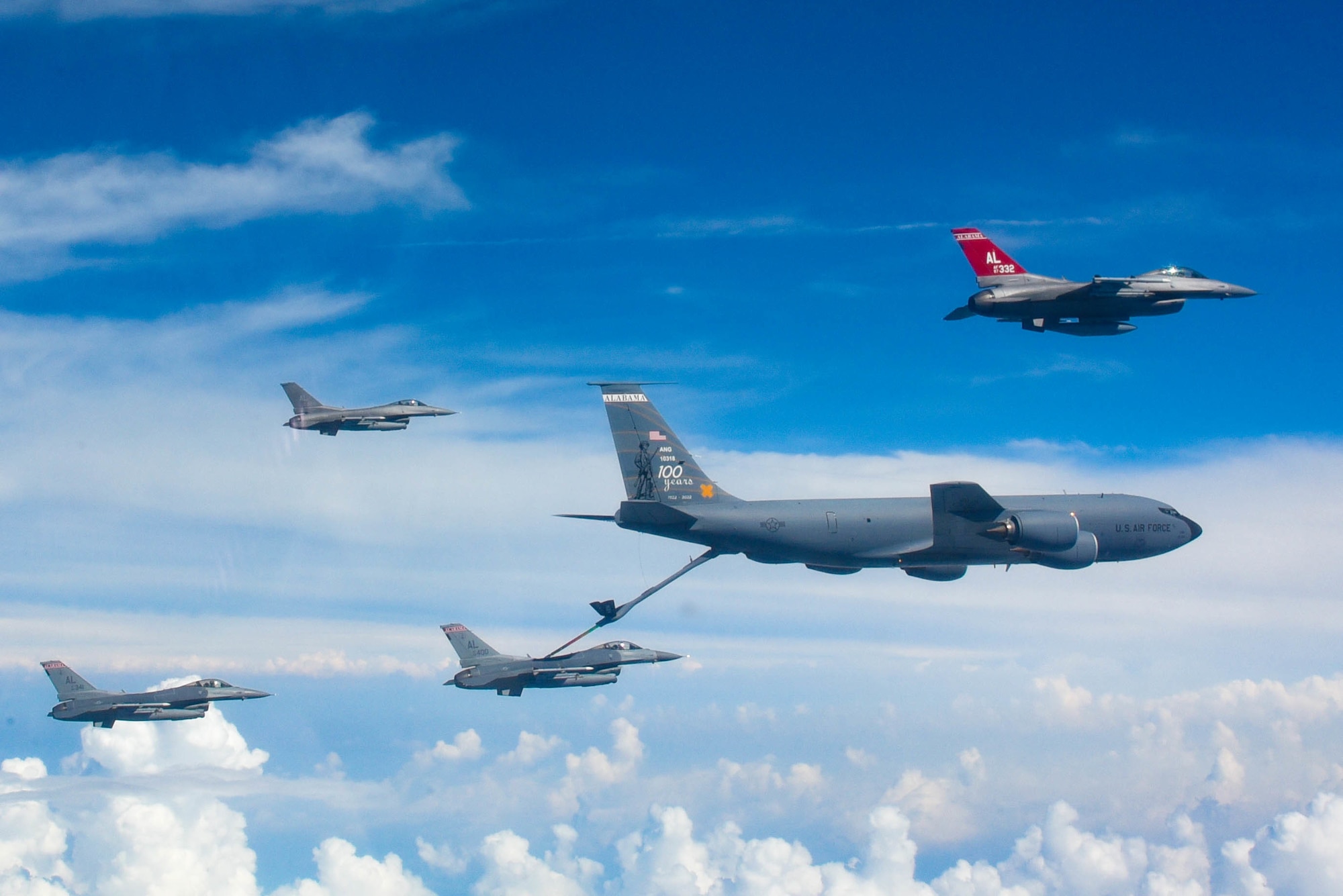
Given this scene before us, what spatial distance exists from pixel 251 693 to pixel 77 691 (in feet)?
60.9

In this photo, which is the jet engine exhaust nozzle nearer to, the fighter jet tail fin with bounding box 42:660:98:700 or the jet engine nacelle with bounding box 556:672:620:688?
the jet engine nacelle with bounding box 556:672:620:688

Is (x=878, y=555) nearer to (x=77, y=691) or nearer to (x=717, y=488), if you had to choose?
(x=717, y=488)

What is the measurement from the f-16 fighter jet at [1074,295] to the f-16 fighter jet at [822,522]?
359 inches

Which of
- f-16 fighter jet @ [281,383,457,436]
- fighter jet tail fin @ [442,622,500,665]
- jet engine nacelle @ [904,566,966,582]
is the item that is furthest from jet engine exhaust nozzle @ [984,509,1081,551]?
fighter jet tail fin @ [442,622,500,665]

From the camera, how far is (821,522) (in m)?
57.4

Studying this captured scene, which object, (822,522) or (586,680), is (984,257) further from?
(586,680)

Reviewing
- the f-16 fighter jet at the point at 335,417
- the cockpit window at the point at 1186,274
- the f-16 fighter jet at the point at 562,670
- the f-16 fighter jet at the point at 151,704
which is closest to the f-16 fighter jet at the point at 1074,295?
the cockpit window at the point at 1186,274

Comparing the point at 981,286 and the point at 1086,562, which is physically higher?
the point at 981,286

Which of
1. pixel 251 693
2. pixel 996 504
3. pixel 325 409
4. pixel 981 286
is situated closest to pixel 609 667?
pixel 251 693

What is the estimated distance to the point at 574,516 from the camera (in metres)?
54.3

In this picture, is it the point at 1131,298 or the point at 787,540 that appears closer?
the point at 1131,298

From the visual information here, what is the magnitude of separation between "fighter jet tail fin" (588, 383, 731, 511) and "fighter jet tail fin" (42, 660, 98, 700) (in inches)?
2560

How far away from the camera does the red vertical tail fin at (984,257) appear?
52.4 m

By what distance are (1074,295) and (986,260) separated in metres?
4.39
